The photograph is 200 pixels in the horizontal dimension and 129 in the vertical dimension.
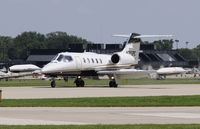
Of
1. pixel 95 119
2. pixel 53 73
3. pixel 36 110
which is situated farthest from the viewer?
pixel 53 73

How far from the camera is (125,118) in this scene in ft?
89.4

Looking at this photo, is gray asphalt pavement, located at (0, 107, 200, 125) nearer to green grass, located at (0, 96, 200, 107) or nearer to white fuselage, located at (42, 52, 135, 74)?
green grass, located at (0, 96, 200, 107)

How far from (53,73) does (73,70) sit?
288 centimetres

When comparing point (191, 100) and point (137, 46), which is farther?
point (137, 46)

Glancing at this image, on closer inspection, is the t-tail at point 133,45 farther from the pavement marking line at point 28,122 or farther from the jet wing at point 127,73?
the pavement marking line at point 28,122

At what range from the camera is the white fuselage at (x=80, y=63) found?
201 feet

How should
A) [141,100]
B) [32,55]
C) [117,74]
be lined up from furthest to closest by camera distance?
[32,55] < [117,74] < [141,100]

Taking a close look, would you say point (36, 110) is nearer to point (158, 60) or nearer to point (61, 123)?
point (61, 123)

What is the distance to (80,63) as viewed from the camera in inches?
2515

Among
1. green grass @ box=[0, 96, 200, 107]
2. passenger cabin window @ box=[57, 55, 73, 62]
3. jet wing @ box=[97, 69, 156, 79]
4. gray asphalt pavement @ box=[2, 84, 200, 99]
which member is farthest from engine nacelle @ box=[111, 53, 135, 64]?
green grass @ box=[0, 96, 200, 107]

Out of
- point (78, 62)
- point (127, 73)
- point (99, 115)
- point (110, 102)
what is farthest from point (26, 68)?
point (99, 115)

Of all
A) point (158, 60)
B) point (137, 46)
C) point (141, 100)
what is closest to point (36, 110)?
point (141, 100)

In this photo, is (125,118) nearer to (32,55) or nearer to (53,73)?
(53,73)

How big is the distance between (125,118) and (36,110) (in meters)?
6.24
